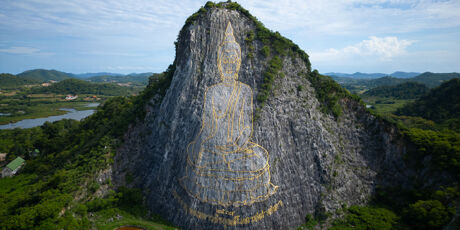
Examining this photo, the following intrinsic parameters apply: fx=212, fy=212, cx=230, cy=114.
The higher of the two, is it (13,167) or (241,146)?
(241,146)

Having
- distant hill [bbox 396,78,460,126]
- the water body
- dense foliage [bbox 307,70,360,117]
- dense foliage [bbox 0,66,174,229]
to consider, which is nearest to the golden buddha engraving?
dense foliage [bbox 0,66,174,229]

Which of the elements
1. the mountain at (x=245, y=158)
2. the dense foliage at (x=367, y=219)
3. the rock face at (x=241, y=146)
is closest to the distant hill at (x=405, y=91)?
the mountain at (x=245, y=158)

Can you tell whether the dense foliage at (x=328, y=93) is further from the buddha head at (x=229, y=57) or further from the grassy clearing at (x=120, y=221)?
the grassy clearing at (x=120, y=221)

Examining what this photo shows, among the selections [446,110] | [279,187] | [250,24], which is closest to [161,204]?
[279,187]

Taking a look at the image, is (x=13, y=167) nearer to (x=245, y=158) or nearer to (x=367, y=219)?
(x=245, y=158)

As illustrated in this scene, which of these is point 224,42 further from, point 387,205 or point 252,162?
point 387,205

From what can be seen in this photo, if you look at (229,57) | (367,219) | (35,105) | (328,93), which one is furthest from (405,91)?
(35,105)
